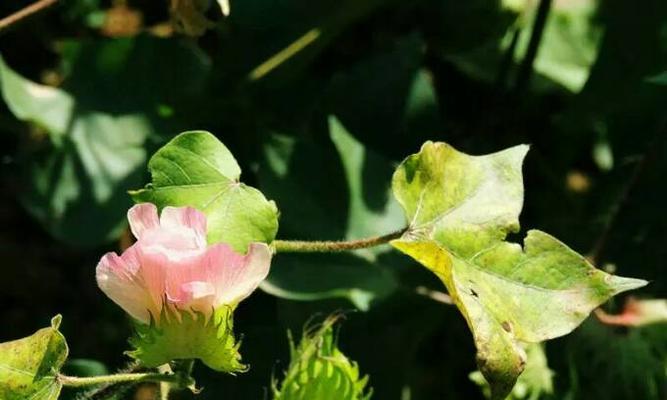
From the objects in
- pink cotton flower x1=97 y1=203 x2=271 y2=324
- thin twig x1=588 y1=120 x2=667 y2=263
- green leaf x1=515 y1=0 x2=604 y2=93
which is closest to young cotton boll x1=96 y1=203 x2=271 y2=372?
pink cotton flower x1=97 y1=203 x2=271 y2=324

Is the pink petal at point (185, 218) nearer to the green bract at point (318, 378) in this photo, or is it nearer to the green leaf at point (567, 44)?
the green bract at point (318, 378)

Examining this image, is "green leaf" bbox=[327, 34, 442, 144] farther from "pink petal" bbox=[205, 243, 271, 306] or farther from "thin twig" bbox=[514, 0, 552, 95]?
"pink petal" bbox=[205, 243, 271, 306]

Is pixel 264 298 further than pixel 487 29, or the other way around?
pixel 487 29

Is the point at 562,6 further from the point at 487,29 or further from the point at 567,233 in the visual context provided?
the point at 567,233

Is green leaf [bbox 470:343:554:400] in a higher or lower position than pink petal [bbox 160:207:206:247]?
lower

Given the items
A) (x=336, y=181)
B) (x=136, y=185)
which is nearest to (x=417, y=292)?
(x=336, y=181)

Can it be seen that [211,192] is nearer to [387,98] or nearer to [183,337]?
[183,337]

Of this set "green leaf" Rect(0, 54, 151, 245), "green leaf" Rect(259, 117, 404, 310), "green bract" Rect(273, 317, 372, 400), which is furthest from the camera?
"green leaf" Rect(0, 54, 151, 245)
